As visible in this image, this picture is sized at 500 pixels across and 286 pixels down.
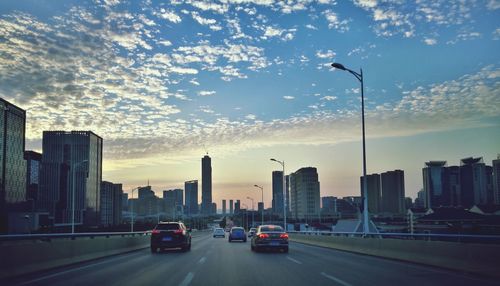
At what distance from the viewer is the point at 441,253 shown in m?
16.0

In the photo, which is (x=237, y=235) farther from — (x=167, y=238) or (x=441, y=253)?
(x=441, y=253)

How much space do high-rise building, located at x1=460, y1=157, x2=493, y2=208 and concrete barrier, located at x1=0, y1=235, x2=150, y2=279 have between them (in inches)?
1549

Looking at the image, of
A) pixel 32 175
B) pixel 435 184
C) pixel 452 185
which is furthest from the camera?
pixel 32 175

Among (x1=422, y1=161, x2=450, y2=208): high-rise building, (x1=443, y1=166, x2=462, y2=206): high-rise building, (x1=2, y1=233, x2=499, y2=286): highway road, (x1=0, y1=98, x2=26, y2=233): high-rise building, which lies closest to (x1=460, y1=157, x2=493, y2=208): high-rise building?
(x1=443, y1=166, x2=462, y2=206): high-rise building

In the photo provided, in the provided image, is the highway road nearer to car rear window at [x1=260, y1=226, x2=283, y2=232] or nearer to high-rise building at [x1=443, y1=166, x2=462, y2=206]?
car rear window at [x1=260, y1=226, x2=283, y2=232]

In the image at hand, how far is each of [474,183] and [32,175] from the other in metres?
177

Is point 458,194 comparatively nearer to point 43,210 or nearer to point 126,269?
point 126,269

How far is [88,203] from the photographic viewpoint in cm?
19550

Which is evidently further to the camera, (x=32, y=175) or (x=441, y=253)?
(x=32, y=175)

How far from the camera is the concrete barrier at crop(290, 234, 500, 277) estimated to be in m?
13.4

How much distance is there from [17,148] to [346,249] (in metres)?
167

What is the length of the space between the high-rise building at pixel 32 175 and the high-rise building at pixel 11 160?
10.2 meters

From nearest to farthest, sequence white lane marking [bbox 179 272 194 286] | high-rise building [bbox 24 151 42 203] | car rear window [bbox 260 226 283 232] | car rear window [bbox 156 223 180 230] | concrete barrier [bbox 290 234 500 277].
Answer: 1. white lane marking [bbox 179 272 194 286]
2. concrete barrier [bbox 290 234 500 277]
3. car rear window [bbox 260 226 283 232]
4. car rear window [bbox 156 223 180 230]
5. high-rise building [bbox 24 151 42 203]

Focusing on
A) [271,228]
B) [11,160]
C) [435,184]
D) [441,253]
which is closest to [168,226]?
[271,228]
